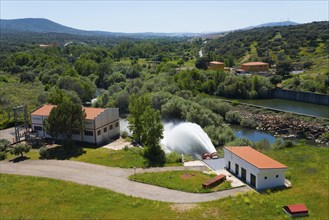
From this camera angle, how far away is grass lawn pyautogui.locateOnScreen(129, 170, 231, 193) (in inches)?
1273

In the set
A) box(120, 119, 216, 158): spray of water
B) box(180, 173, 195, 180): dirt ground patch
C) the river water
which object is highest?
box(180, 173, 195, 180): dirt ground patch

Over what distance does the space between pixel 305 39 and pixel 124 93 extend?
105 meters

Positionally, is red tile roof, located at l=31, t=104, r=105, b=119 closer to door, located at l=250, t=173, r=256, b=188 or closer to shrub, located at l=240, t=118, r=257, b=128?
door, located at l=250, t=173, r=256, b=188

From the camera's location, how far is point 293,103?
92.5 m

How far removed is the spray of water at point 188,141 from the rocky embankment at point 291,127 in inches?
669

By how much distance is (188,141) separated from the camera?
50.1m

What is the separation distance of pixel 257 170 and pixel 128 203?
1172cm

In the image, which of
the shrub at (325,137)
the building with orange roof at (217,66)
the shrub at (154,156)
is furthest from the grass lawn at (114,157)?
the building with orange roof at (217,66)

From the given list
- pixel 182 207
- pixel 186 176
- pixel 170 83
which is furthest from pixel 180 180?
pixel 170 83

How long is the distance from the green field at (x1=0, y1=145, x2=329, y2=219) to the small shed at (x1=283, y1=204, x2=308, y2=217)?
1.68 feet

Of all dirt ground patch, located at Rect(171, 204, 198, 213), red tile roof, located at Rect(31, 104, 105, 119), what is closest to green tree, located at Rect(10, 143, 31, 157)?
red tile roof, located at Rect(31, 104, 105, 119)

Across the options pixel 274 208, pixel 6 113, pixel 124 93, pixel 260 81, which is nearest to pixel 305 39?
pixel 260 81

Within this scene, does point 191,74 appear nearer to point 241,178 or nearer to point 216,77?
point 216,77

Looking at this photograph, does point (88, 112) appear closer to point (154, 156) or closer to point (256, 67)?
point (154, 156)
